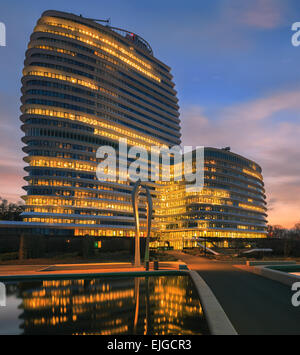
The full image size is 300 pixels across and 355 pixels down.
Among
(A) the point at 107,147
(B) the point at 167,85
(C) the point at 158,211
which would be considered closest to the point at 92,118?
(A) the point at 107,147

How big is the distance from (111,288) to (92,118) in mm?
100377

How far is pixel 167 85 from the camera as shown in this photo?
6506 inches

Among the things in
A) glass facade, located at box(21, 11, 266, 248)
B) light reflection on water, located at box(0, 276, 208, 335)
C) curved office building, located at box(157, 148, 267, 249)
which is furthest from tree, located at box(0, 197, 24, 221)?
light reflection on water, located at box(0, 276, 208, 335)

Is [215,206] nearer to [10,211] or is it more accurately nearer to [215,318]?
[10,211]

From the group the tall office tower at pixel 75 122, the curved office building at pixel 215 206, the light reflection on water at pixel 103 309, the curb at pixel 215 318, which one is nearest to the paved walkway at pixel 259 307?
the curb at pixel 215 318

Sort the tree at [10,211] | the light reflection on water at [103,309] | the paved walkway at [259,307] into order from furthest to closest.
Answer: the tree at [10,211], the light reflection on water at [103,309], the paved walkway at [259,307]

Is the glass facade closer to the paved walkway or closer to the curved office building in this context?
the curved office building

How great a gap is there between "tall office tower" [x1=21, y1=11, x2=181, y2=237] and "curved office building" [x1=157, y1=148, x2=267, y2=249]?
22467 mm

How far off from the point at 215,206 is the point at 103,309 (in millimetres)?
115262

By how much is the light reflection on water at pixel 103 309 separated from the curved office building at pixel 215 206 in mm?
101257

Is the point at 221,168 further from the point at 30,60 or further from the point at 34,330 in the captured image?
the point at 34,330

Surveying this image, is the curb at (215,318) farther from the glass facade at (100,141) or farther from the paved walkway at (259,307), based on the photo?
the glass facade at (100,141)

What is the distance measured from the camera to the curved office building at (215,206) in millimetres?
124438

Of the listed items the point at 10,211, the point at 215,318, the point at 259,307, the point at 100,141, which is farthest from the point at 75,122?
the point at 215,318
